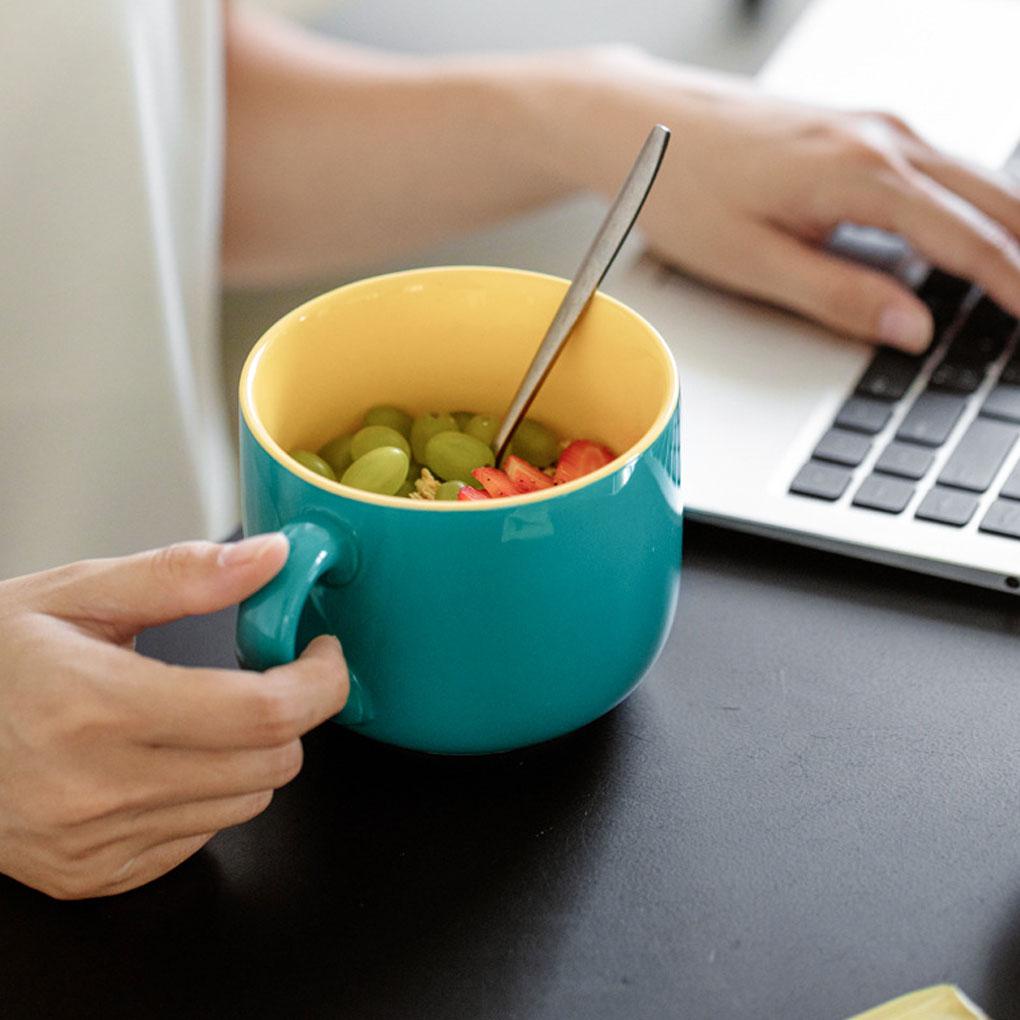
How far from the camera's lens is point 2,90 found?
741 millimetres

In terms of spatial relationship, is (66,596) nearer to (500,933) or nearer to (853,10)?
(500,933)

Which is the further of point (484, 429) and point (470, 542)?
point (484, 429)

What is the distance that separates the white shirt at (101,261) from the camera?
76 centimetres

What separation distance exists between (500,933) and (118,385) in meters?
0.54

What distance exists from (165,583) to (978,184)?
1.72 ft

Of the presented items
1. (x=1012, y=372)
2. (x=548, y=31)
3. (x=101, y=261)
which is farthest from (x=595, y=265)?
(x=548, y=31)

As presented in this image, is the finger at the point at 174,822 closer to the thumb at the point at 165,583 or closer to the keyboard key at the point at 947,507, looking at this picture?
the thumb at the point at 165,583

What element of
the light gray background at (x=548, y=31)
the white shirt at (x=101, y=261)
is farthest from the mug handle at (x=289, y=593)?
the light gray background at (x=548, y=31)

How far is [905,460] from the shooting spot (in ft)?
1.88

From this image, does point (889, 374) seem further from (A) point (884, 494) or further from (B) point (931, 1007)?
(B) point (931, 1007)

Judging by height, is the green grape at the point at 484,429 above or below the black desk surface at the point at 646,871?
above

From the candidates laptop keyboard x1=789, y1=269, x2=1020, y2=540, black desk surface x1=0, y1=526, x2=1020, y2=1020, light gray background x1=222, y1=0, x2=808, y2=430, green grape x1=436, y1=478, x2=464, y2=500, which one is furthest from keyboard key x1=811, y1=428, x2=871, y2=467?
light gray background x1=222, y1=0, x2=808, y2=430

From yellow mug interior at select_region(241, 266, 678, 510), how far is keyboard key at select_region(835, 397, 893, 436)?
167 mm

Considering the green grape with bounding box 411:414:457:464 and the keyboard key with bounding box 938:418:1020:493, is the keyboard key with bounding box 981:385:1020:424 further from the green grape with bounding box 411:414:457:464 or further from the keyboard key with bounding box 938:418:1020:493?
the green grape with bounding box 411:414:457:464
